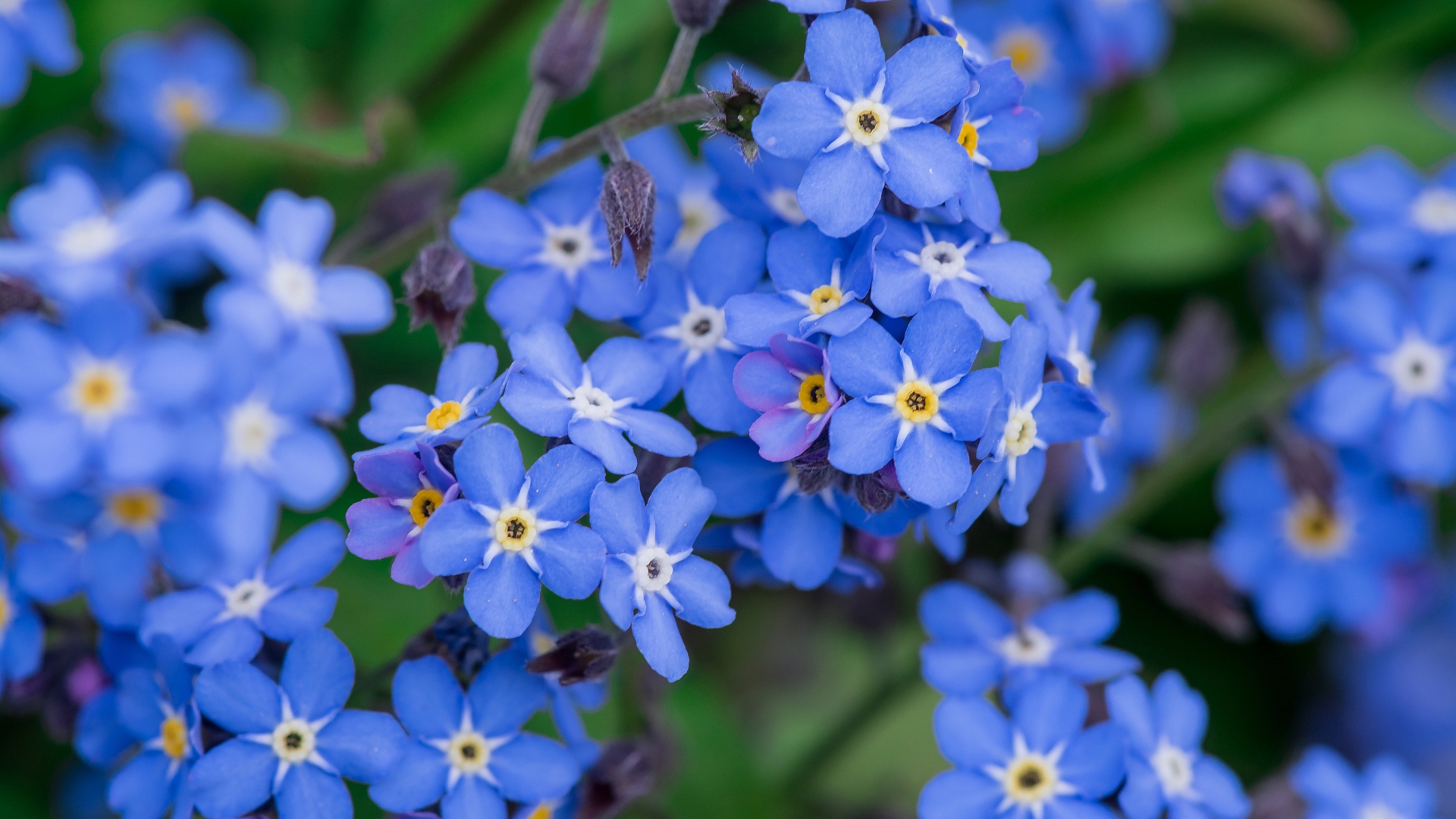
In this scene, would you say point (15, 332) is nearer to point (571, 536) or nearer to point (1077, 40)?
point (571, 536)

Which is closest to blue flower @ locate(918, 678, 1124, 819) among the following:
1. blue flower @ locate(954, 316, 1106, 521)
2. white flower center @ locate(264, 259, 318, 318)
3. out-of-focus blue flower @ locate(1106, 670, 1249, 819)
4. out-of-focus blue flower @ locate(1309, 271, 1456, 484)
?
out-of-focus blue flower @ locate(1106, 670, 1249, 819)

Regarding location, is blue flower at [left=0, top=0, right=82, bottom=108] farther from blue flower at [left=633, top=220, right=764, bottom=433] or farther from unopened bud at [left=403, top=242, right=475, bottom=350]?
blue flower at [left=633, top=220, right=764, bottom=433]

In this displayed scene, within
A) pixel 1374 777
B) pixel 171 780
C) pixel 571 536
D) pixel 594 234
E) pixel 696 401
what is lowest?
pixel 171 780

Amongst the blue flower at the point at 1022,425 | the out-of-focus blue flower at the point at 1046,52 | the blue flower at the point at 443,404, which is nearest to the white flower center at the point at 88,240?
the blue flower at the point at 443,404

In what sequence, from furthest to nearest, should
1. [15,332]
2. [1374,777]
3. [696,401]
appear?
[1374,777], [696,401], [15,332]

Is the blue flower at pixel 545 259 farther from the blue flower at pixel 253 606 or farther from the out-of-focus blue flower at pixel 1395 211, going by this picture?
the out-of-focus blue flower at pixel 1395 211

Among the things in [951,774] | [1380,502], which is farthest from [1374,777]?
[951,774]
